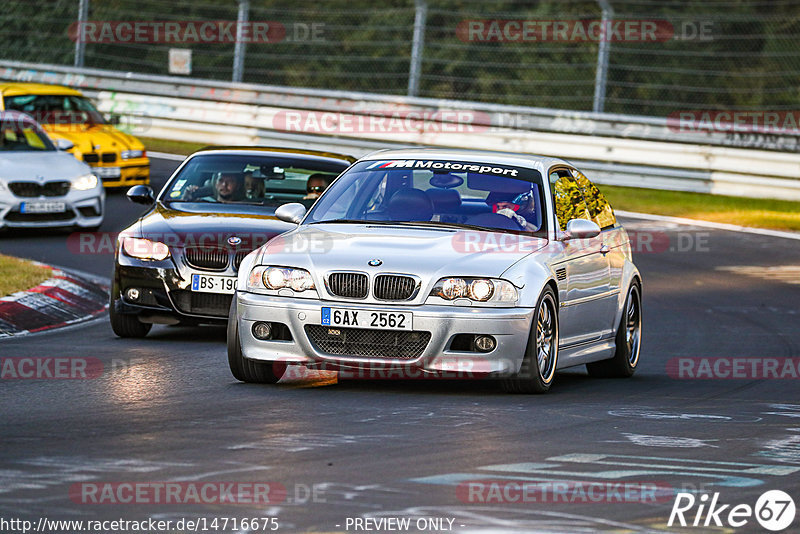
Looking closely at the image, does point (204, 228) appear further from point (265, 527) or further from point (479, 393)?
point (265, 527)

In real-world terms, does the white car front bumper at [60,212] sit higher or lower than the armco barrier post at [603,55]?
lower

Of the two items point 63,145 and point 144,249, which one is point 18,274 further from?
point 63,145

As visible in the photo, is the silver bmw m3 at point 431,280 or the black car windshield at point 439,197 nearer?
the silver bmw m3 at point 431,280

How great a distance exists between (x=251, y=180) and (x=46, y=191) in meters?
6.12

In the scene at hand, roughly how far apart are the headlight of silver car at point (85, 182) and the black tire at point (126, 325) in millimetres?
7102

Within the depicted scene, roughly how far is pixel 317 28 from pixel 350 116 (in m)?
14.4

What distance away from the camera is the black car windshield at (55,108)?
934 inches

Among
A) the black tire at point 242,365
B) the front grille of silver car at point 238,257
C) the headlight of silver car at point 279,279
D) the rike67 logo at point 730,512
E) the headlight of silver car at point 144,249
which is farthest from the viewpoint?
the headlight of silver car at point 144,249

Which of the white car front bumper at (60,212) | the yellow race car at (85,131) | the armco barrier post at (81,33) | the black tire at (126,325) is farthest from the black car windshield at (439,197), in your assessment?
the armco barrier post at (81,33)

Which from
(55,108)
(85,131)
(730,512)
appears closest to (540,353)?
(730,512)

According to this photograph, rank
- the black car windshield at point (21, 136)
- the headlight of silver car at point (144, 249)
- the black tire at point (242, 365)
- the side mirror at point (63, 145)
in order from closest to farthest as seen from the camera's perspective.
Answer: the black tire at point (242, 365)
the headlight of silver car at point (144, 249)
the black car windshield at point (21, 136)
the side mirror at point (63, 145)

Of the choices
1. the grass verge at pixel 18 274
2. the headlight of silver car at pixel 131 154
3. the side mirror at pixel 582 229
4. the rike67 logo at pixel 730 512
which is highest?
the side mirror at pixel 582 229

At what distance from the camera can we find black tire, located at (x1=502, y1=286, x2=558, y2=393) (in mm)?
9398

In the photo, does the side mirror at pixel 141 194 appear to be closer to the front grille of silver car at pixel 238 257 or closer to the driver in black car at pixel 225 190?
the driver in black car at pixel 225 190
